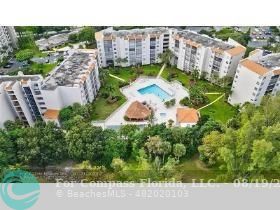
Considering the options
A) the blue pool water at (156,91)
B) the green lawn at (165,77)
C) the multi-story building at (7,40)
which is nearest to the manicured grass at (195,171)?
the green lawn at (165,77)

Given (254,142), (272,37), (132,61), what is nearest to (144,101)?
(132,61)

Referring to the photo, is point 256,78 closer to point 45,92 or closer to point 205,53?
point 205,53

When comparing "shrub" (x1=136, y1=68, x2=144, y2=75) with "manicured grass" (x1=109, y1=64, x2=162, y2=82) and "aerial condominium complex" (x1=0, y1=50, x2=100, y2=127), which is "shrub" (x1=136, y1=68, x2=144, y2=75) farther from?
"aerial condominium complex" (x1=0, y1=50, x2=100, y2=127)

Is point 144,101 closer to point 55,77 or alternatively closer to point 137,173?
point 55,77

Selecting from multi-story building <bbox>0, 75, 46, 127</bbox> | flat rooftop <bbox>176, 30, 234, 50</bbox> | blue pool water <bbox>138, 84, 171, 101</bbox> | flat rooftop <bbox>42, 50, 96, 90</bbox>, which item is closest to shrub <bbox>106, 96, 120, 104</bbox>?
blue pool water <bbox>138, 84, 171, 101</bbox>

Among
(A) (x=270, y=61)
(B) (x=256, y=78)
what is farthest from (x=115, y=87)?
(A) (x=270, y=61)

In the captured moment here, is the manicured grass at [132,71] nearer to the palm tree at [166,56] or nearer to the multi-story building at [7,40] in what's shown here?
the palm tree at [166,56]
